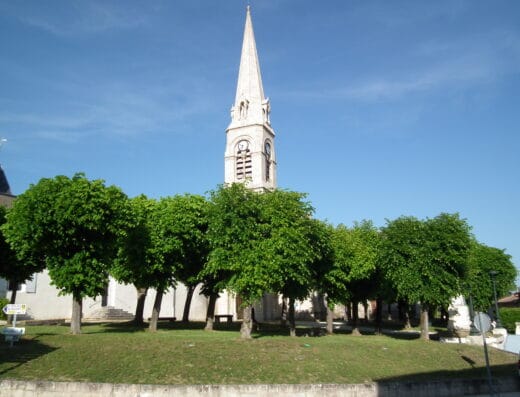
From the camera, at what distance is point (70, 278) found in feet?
76.9

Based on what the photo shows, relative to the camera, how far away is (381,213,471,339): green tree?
29.4 m

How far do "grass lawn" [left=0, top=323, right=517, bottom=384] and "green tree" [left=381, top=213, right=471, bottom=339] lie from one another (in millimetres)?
5744

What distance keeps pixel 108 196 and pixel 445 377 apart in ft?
60.9

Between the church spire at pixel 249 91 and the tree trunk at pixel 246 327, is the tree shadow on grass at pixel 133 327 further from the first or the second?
the church spire at pixel 249 91

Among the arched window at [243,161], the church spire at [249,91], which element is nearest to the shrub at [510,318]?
the arched window at [243,161]

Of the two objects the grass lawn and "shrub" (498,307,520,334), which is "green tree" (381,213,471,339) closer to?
the grass lawn

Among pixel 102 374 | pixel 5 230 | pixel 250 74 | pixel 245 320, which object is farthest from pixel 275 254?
pixel 250 74

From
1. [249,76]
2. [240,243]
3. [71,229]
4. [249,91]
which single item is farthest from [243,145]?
[71,229]

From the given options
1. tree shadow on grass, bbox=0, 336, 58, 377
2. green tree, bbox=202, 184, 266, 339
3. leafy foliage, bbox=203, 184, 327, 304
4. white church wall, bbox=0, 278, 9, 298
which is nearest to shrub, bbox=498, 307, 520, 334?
leafy foliage, bbox=203, 184, 327, 304

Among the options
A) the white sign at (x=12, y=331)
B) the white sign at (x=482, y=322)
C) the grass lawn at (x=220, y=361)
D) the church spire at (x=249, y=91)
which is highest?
the church spire at (x=249, y=91)

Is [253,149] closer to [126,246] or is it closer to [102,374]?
[126,246]

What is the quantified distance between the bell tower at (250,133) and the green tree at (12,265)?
110ft

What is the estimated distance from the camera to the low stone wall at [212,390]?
15109mm

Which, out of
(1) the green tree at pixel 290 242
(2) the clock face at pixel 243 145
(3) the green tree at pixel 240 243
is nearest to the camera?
(3) the green tree at pixel 240 243
